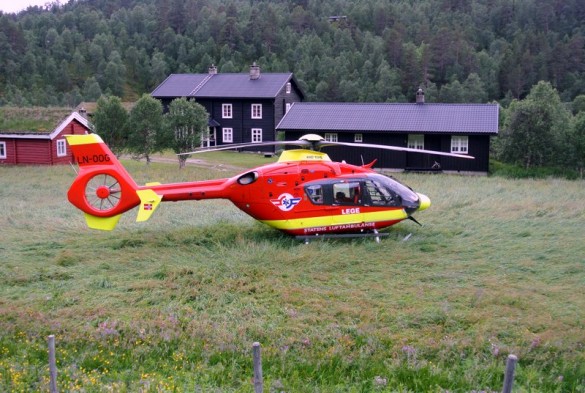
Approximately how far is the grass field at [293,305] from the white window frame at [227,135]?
91.2 feet

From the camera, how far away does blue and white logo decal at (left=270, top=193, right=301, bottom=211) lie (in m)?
12.8

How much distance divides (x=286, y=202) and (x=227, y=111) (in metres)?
30.7

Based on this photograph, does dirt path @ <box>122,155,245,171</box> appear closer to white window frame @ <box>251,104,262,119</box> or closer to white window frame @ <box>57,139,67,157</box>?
white window frame @ <box>57,139,67,157</box>

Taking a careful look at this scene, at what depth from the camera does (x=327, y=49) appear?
7506 centimetres

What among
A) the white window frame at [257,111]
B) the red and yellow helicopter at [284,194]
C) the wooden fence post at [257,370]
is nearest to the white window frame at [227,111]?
the white window frame at [257,111]

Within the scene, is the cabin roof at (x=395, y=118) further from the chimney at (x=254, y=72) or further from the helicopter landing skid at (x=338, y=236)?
the helicopter landing skid at (x=338, y=236)

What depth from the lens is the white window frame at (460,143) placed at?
103ft

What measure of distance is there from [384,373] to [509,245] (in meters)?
6.61

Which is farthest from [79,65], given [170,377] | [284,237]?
[170,377]

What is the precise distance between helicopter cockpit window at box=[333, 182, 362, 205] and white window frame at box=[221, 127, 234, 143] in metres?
30.7

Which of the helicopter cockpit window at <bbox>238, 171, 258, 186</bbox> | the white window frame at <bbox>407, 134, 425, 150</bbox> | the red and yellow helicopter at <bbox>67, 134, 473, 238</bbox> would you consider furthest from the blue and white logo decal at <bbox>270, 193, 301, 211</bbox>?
the white window frame at <bbox>407, 134, 425, 150</bbox>

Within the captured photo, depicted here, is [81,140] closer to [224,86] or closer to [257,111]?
[257,111]

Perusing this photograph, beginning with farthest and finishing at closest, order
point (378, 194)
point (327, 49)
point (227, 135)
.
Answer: point (327, 49) < point (227, 135) < point (378, 194)

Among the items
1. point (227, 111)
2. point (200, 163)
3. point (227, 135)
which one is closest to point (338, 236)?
point (200, 163)
